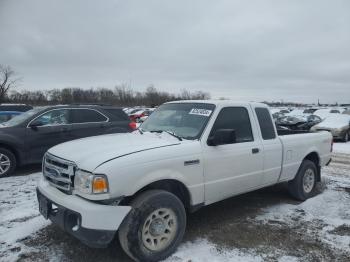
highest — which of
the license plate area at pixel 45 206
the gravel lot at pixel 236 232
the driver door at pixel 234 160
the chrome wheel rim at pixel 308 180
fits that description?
the driver door at pixel 234 160

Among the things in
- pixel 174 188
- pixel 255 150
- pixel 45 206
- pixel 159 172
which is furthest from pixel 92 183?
pixel 255 150

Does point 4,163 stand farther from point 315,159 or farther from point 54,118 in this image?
point 315,159

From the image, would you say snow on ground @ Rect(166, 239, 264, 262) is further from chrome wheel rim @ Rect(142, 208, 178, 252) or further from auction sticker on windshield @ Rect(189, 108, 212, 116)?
auction sticker on windshield @ Rect(189, 108, 212, 116)

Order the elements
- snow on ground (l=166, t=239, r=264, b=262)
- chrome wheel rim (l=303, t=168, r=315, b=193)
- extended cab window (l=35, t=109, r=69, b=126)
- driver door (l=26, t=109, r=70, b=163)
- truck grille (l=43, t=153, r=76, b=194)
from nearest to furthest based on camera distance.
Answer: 1. truck grille (l=43, t=153, r=76, b=194)
2. snow on ground (l=166, t=239, r=264, b=262)
3. chrome wheel rim (l=303, t=168, r=315, b=193)
4. driver door (l=26, t=109, r=70, b=163)
5. extended cab window (l=35, t=109, r=69, b=126)

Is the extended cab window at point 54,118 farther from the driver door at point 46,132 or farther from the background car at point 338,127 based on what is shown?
the background car at point 338,127

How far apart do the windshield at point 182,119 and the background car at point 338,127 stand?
14008 millimetres

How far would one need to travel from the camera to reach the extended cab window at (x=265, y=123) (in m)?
5.00

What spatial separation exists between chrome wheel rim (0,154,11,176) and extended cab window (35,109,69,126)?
1.17m

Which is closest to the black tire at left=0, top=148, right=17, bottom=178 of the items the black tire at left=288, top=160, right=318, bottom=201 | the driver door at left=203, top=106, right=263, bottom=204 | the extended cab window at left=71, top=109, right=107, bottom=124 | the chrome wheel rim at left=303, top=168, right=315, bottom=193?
the extended cab window at left=71, top=109, right=107, bottom=124

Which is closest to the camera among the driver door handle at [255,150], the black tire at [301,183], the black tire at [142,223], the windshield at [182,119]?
the black tire at [142,223]

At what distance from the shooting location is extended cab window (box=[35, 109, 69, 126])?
8.05 metres

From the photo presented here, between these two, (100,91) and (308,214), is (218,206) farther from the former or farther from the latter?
(100,91)

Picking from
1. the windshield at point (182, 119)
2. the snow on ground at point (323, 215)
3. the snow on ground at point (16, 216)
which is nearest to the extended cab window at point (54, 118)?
the snow on ground at point (16, 216)

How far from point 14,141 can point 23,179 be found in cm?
104
